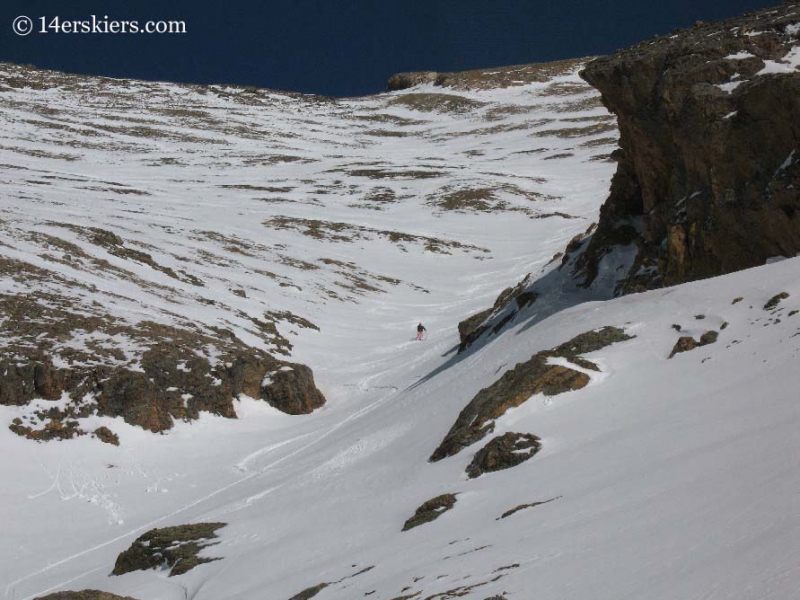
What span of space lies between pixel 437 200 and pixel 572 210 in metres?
12.4

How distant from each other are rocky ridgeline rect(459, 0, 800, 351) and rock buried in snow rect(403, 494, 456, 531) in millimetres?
9292

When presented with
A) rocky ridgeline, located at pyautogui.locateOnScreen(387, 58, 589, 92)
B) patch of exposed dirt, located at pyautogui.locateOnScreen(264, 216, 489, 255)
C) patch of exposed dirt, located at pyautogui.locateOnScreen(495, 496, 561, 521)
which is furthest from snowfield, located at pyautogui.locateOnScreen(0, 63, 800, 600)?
rocky ridgeline, located at pyautogui.locateOnScreen(387, 58, 589, 92)

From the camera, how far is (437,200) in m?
67.1

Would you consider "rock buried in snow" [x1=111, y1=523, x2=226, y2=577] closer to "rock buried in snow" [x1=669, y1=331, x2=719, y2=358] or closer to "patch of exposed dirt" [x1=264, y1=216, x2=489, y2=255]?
"rock buried in snow" [x1=669, y1=331, x2=719, y2=358]

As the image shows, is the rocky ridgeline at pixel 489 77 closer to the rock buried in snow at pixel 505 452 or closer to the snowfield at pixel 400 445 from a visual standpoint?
the snowfield at pixel 400 445

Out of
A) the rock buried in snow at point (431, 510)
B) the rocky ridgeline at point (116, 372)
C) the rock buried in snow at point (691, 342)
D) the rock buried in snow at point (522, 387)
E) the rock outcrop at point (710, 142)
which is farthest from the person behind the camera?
the rocky ridgeline at point (116, 372)

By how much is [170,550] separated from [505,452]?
5.45 m

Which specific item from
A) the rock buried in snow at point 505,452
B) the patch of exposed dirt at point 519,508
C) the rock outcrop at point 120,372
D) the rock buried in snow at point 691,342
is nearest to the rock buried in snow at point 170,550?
the rock buried in snow at point 505,452

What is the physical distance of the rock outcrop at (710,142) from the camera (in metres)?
14.6

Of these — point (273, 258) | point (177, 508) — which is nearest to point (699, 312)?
point (177, 508)

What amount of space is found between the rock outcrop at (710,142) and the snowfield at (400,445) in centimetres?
247

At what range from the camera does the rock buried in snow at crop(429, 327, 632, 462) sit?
11211mm

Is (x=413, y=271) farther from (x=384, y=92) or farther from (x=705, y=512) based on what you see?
(x=384, y=92)

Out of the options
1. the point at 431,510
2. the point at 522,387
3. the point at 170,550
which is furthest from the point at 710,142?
the point at 170,550
